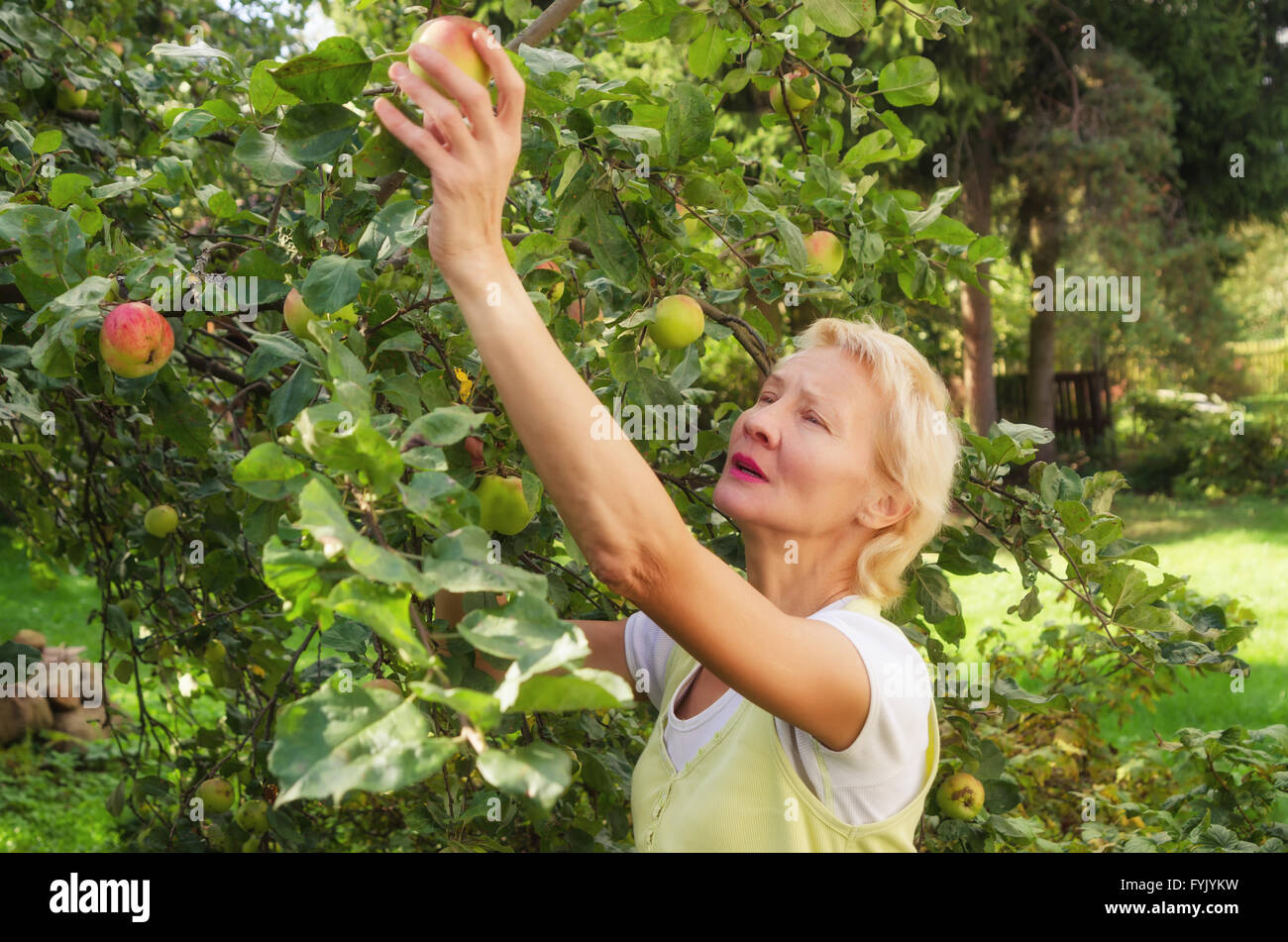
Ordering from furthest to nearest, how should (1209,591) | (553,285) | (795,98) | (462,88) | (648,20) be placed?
(1209,591) < (795,98) < (648,20) < (553,285) < (462,88)

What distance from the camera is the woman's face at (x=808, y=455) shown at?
4.98 feet

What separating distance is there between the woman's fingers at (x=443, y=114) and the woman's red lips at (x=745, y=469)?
0.66 m

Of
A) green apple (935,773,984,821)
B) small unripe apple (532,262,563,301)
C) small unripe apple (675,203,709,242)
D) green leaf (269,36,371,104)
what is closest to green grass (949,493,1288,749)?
green apple (935,773,984,821)

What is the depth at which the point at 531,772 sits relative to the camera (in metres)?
0.80

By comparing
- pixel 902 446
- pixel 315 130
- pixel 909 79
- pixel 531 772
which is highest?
pixel 909 79

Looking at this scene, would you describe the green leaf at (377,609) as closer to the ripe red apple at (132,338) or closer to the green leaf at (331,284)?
the green leaf at (331,284)

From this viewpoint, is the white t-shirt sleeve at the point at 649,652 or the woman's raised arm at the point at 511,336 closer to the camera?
the woman's raised arm at the point at 511,336

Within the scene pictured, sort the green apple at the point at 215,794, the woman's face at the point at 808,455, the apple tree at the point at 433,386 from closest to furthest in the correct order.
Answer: the apple tree at the point at 433,386 → the woman's face at the point at 808,455 → the green apple at the point at 215,794

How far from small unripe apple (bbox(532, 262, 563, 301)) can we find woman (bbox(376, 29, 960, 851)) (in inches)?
13.4

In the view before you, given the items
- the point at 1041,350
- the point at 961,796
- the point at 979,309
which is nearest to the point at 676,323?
the point at 961,796

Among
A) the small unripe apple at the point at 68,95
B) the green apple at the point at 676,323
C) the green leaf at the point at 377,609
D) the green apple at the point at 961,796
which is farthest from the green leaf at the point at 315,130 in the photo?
the small unripe apple at the point at 68,95

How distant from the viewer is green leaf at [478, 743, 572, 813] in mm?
771

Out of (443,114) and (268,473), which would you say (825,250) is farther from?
(268,473)

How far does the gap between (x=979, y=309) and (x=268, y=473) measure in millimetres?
11090
